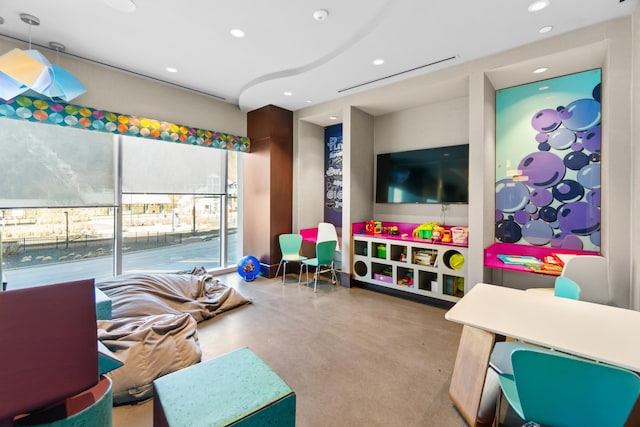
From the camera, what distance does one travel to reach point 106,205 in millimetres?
3818

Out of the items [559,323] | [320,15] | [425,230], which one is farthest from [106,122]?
[559,323]

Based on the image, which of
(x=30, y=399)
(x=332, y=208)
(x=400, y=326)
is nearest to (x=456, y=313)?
(x=400, y=326)

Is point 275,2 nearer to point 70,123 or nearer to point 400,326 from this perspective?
point 70,123

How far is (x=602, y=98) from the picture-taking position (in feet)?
9.48

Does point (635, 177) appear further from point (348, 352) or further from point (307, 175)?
point (307, 175)

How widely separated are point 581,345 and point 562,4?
2622 millimetres

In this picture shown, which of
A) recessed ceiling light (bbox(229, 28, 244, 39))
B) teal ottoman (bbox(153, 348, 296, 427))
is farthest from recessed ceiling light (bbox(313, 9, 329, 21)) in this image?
teal ottoman (bbox(153, 348, 296, 427))

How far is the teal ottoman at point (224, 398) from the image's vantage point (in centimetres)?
114

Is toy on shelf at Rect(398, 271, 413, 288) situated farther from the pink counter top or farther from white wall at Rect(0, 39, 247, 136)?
white wall at Rect(0, 39, 247, 136)

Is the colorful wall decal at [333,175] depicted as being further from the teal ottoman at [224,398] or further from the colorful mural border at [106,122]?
the teal ottoman at [224,398]

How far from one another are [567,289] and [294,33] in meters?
3.15

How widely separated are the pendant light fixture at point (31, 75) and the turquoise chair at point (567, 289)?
4.53m

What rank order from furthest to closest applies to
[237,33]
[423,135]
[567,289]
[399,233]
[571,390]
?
[399,233] → [423,135] → [237,33] → [567,289] → [571,390]

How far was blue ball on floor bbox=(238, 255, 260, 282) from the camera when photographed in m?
4.66
